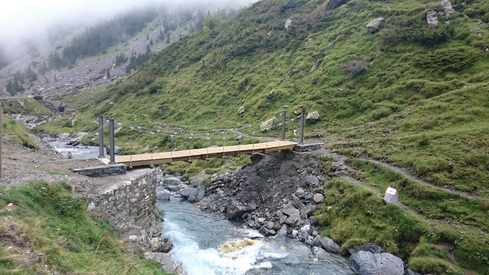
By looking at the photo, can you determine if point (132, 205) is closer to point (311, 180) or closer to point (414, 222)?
point (311, 180)

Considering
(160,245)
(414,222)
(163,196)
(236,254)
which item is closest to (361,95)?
(414,222)

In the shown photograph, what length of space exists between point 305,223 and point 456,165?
37.7ft

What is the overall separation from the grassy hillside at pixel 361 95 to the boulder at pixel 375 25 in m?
1.02

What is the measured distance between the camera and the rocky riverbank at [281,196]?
2231 cm

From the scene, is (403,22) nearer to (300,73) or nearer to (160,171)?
(300,73)

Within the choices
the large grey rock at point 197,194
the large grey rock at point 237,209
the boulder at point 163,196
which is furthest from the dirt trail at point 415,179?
the boulder at point 163,196

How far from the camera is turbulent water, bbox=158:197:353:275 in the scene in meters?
19.8

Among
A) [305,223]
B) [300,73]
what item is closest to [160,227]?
[305,223]

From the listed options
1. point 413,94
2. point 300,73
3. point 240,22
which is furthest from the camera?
point 240,22

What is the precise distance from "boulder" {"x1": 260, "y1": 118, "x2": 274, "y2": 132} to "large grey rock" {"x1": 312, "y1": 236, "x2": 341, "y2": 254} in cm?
2353

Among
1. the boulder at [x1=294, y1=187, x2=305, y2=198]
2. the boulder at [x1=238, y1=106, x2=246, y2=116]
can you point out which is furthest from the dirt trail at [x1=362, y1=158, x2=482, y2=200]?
the boulder at [x1=238, y1=106, x2=246, y2=116]

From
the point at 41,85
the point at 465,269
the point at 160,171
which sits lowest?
the point at 41,85

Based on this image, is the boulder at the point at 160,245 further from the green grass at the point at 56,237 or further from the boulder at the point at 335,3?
the boulder at the point at 335,3

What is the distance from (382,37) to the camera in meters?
51.0
